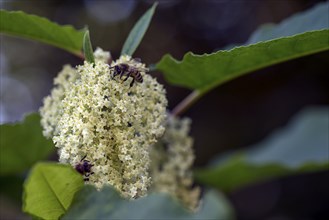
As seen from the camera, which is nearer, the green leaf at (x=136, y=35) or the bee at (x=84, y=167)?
the bee at (x=84, y=167)

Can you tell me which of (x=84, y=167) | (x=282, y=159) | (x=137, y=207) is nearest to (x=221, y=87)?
(x=282, y=159)

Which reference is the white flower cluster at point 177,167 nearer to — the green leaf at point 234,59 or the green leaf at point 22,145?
the green leaf at point 234,59

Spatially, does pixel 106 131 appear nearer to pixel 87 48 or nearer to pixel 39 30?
pixel 87 48

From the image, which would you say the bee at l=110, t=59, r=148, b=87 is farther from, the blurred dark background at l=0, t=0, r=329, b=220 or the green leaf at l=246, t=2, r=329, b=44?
the blurred dark background at l=0, t=0, r=329, b=220

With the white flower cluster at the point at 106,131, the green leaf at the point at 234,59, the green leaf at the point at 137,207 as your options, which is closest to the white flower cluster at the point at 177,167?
the green leaf at the point at 234,59

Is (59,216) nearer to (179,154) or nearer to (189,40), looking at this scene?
(179,154)

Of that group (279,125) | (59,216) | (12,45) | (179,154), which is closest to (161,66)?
(179,154)
